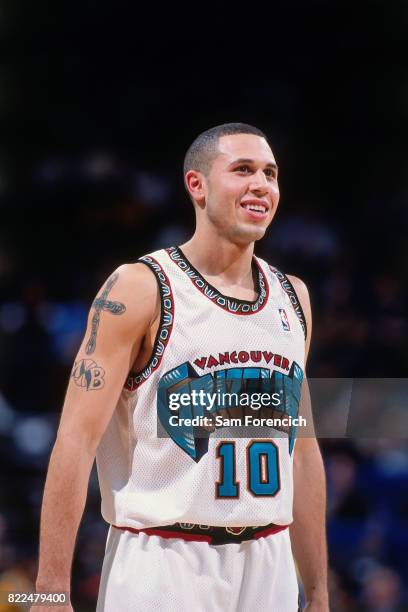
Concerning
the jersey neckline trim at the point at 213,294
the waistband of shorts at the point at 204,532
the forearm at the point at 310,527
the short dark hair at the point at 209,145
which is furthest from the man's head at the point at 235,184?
the waistband of shorts at the point at 204,532

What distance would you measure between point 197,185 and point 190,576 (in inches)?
47.6

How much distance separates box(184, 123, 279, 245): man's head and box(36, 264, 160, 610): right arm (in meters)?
0.32

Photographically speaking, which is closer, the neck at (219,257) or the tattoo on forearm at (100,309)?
the tattoo on forearm at (100,309)

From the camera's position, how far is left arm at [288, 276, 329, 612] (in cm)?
270

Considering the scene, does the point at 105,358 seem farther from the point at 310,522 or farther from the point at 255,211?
the point at 310,522

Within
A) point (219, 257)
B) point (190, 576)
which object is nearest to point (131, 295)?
point (219, 257)

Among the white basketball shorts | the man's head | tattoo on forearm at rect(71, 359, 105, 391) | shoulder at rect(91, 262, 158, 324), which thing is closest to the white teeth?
the man's head

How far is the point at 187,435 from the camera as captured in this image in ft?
7.93

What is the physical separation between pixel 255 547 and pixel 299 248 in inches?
115

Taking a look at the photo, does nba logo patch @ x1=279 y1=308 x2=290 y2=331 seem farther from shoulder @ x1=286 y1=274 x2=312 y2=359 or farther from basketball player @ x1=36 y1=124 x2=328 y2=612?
shoulder @ x1=286 y1=274 x2=312 y2=359

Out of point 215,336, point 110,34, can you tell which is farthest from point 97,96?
point 215,336

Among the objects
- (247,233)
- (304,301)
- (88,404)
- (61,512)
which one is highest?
(247,233)

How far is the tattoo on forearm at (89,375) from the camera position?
2.35m

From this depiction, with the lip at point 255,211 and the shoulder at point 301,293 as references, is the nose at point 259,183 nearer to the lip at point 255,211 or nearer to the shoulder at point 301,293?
the lip at point 255,211
